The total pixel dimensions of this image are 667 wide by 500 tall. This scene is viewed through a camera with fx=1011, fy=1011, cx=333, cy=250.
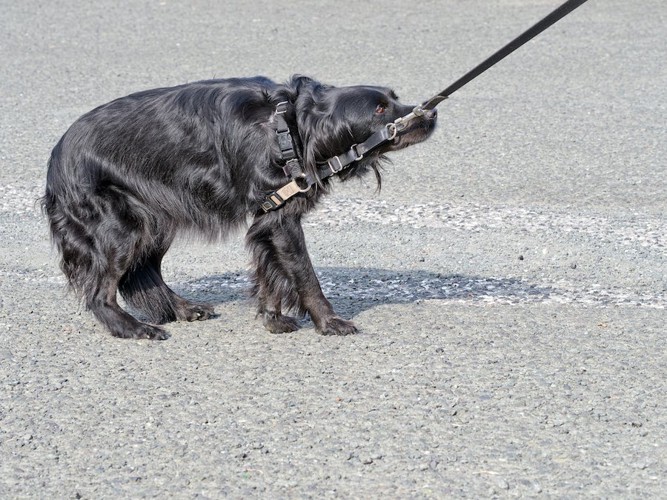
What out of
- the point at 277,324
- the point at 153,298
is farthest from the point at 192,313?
the point at 277,324

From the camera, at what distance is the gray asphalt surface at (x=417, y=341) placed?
12.2 feet

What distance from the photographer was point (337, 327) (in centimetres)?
509

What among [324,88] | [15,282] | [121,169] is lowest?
[15,282]

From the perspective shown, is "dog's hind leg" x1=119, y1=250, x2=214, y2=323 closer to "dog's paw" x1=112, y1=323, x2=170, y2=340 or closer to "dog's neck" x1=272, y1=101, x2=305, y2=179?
"dog's paw" x1=112, y1=323, x2=170, y2=340

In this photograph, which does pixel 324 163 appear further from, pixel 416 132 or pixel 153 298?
pixel 153 298

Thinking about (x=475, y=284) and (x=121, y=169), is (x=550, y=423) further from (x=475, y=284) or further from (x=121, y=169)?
(x=121, y=169)

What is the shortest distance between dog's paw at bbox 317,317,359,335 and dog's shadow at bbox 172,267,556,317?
0.28m

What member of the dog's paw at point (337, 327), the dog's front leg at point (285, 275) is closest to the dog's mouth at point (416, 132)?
the dog's front leg at point (285, 275)

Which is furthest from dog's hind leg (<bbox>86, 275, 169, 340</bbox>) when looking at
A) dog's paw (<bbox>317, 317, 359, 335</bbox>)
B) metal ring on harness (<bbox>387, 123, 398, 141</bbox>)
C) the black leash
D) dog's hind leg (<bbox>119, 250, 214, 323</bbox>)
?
the black leash

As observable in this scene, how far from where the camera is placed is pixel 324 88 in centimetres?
504

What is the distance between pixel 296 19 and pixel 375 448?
10.9 metres

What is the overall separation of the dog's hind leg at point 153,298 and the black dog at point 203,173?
0.21 metres

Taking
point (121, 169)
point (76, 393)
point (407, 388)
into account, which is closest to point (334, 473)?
point (407, 388)

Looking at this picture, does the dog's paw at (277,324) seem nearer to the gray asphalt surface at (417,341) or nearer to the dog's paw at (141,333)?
the gray asphalt surface at (417,341)
